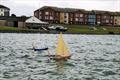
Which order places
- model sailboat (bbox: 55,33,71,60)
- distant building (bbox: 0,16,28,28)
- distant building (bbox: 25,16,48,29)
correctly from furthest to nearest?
distant building (bbox: 0,16,28,28) → distant building (bbox: 25,16,48,29) → model sailboat (bbox: 55,33,71,60)

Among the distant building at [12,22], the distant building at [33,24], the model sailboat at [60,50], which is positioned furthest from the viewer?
the distant building at [12,22]

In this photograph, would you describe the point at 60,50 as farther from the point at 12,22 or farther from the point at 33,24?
the point at 12,22

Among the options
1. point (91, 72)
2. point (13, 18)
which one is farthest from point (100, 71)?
point (13, 18)

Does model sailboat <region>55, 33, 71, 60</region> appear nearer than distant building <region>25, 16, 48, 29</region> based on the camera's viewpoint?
Yes

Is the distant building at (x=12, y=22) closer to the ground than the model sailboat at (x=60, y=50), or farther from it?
closer to the ground

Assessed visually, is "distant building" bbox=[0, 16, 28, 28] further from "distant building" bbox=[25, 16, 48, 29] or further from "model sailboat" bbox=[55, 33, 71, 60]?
"model sailboat" bbox=[55, 33, 71, 60]

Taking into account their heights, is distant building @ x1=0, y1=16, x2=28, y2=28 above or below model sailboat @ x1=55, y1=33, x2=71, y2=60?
below

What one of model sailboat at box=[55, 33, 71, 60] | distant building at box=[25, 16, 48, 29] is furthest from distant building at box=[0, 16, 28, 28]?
model sailboat at box=[55, 33, 71, 60]

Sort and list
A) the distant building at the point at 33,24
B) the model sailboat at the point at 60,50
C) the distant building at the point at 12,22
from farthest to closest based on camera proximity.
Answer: the distant building at the point at 12,22 < the distant building at the point at 33,24 < the model sailboat at the point at 60,50

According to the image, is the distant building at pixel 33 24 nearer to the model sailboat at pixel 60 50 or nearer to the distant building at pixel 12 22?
the distant building at pixel 12 22

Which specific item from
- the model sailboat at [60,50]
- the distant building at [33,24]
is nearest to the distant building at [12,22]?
the distant building at [33,24]

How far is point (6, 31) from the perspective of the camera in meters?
168

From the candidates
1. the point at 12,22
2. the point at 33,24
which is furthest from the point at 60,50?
the point at 12,22

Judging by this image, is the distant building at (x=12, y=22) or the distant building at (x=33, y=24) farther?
the distant building at (x=12, y=22)
